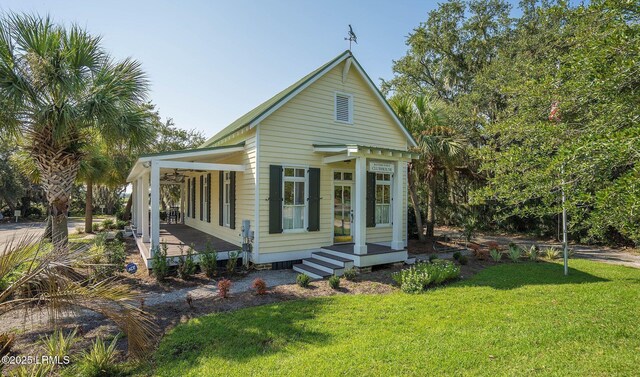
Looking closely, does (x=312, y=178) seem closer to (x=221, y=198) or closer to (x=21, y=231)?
(x=221, y=198)

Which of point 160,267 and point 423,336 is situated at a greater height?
point 160,267

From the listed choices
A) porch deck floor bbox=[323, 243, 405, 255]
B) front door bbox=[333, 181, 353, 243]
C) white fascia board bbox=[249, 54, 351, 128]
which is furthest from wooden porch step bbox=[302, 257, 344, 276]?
white fascia board bbox=[249, 54, 351, 128]

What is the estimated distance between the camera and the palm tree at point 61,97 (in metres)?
7.29

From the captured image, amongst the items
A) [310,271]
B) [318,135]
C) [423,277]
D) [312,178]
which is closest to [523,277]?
[423,277]

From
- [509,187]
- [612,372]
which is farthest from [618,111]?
[612,372]

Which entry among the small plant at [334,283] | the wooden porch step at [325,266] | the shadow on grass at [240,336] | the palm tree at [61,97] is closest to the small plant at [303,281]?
the small plant at [334,283]

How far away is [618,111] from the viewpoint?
13.9ft

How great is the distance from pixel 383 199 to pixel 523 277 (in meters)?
5.21

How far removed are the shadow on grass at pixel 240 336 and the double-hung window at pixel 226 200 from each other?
247 inches

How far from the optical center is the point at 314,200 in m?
10.5

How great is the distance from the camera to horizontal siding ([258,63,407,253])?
32.5 ft

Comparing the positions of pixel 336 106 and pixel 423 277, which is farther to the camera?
pixel 336 106

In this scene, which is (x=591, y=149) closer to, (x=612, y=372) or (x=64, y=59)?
(x=612, y=372)

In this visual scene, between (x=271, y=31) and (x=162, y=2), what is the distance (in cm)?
410
